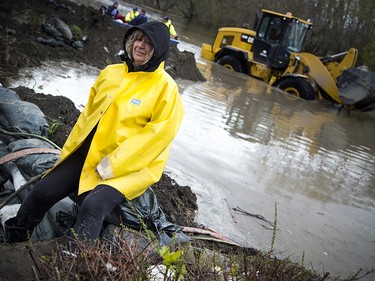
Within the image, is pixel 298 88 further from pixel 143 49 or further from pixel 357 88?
pixel 143 49

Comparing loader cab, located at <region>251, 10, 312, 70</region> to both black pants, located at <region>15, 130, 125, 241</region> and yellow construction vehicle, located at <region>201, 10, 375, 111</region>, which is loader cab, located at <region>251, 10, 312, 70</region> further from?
black pants, located at <region>15, 130, 125, 241</region>

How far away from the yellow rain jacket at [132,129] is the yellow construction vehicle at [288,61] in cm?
1211

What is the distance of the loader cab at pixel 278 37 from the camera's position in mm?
15391

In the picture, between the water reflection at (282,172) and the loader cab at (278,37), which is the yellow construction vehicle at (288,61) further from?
the water reflection at (282,172)

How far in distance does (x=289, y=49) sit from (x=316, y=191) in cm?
1002

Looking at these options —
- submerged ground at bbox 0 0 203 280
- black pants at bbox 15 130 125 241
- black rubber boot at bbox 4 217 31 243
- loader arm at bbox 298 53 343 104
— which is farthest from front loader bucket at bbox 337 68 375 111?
black rubber boot at bbox 4 217 31 243

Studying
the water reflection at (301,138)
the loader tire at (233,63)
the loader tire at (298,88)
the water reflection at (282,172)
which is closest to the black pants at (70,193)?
the water reflection at (282,172)

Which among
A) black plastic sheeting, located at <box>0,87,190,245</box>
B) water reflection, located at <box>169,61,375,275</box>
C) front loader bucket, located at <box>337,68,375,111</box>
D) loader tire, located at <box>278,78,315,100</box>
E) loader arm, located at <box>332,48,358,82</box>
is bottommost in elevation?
water reflection, located at <box>169,61,375,275</box>

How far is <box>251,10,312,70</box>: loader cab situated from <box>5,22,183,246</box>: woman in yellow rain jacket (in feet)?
43.7

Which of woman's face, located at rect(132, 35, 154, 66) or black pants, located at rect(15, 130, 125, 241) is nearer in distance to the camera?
black pants, located at rect(15, 130, 125, 241)

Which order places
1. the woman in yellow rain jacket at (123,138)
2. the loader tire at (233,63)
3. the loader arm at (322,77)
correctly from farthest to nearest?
the loader tire at (233,63), the loader arm at (322,77), the woman in yellow rain jacket at (123,138)

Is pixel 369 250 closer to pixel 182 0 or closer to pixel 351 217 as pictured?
pixel 351 217

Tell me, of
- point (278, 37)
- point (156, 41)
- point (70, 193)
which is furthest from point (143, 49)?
point (278, 37)

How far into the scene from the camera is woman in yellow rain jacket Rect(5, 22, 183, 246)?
2572 millimetres
